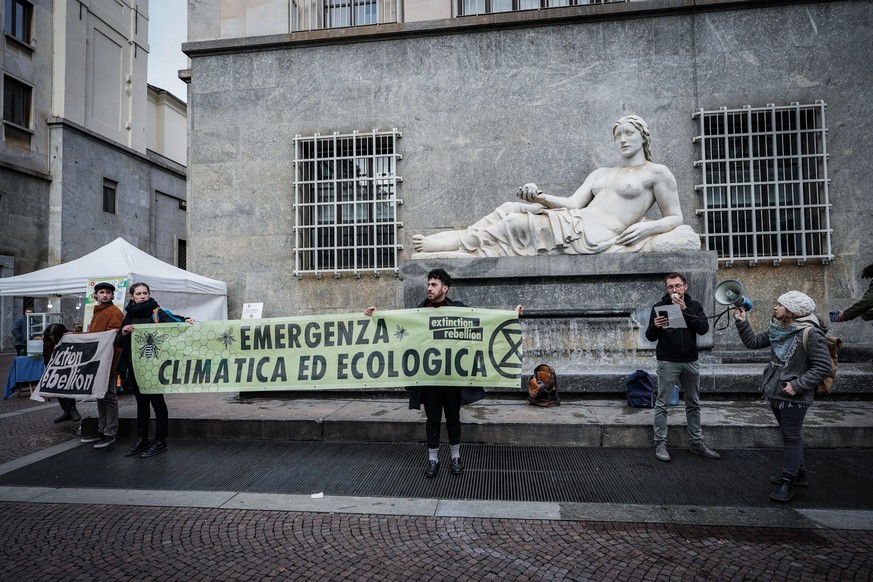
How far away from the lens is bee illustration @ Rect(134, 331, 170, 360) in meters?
5.85

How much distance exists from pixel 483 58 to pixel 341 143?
3.80m

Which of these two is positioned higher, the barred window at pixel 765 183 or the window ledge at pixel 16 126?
the window ledge at pixel 16 126

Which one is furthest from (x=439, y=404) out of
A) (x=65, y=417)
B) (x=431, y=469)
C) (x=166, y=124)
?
(x=166, y=124)

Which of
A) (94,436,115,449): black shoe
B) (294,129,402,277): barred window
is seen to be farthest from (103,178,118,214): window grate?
(94,436,115,449): black shoe

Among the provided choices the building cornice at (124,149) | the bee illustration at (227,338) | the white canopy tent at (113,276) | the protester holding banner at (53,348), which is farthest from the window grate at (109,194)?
the bee illustration at (227,338)

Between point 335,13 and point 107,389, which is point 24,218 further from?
point 107,389

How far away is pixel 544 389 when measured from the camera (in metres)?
6.51

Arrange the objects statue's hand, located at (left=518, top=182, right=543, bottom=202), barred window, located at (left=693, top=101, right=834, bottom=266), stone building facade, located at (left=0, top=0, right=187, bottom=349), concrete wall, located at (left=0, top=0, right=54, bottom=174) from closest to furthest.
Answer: statue's hand, located at (left=518, top=182, right=543, bottom=202)
barred window, located at (left=693, top=101, right=834, bottom=266)
concrete wall, located at (left=0, top=0, right=54, bottom=174)
stone building facade, located at (left=0, top=0, right=187, bottom=349)

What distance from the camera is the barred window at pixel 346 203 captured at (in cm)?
1166

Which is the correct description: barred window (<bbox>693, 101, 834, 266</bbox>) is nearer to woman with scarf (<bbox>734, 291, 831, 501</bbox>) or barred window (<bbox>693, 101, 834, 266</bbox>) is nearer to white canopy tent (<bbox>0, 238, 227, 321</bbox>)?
woman with scarf (<bbox>734, 291, 831, 501</bbox>)

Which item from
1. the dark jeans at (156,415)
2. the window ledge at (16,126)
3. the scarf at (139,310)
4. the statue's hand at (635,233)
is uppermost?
the window ledge at (16,126)

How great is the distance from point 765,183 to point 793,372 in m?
7.76

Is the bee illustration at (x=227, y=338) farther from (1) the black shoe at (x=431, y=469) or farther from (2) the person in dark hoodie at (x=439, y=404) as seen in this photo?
(1) the black shoe at (x=431, y=469)

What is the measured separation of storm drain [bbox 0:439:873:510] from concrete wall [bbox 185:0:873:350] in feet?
20.9
